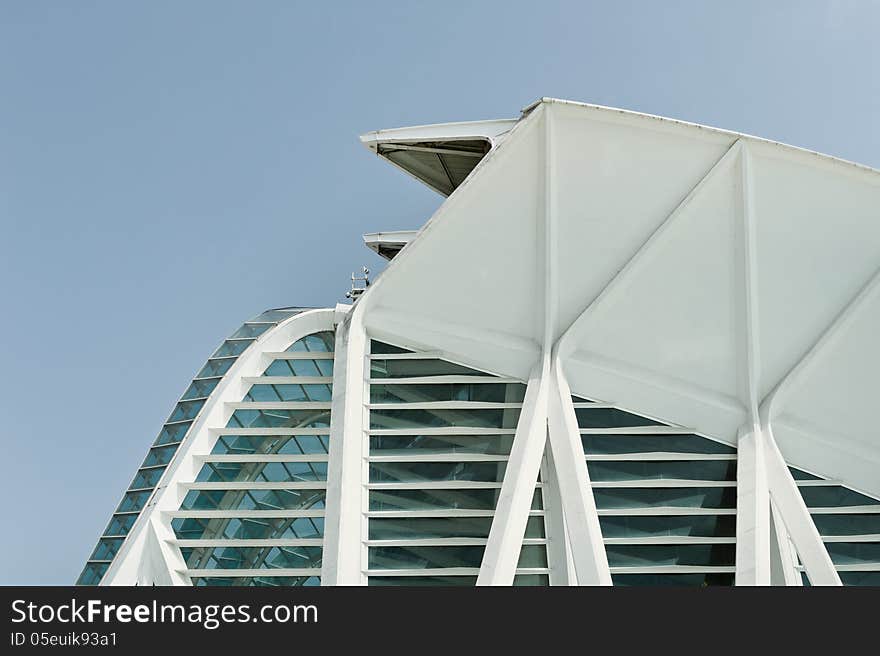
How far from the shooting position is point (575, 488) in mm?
14469

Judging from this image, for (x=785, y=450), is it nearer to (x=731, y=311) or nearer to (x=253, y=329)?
(x=731, y=311)

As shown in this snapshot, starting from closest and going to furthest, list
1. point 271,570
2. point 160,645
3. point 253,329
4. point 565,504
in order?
1. point 160,645
2. point 565,504
3. point 271,570
4. point 253,329

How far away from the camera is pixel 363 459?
15.8m

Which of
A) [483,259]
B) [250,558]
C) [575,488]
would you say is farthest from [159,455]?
[575,488]


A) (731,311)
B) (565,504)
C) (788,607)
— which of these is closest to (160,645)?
(788,607)

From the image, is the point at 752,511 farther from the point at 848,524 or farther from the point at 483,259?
the point at 483,259

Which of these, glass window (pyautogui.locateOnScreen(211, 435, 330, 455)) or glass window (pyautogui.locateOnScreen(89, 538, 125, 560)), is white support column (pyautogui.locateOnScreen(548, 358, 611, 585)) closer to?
glass window (pyautogui.locateOnScreen(211, 435, 330, 455))

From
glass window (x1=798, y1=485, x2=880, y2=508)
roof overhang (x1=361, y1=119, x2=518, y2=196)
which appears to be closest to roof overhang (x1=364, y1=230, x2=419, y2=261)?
roof overhang (x1=361, y1=119, x2=518, y2=196)

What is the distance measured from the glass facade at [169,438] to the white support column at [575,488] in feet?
21.5

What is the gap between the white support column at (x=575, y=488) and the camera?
1356cm

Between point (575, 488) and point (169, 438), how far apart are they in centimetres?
829

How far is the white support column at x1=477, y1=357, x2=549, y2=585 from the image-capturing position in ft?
44.5

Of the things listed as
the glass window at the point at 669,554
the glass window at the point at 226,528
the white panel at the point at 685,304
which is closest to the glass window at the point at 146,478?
the glass window at the point at 226,528

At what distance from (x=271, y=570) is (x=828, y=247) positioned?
1160cm
